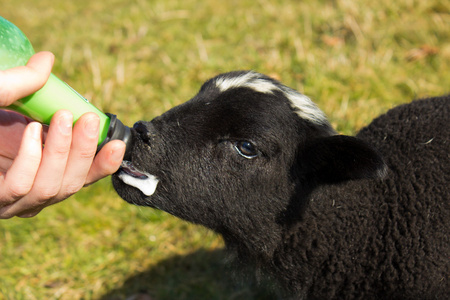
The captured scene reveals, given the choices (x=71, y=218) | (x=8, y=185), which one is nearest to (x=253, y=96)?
(x=8, y=185)

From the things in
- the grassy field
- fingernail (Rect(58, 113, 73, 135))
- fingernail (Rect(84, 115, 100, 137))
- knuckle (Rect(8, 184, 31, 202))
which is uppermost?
fingernail (Rect(58, 113, 73, 135))

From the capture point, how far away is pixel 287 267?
2.92 metres

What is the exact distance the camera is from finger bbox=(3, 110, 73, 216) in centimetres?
214

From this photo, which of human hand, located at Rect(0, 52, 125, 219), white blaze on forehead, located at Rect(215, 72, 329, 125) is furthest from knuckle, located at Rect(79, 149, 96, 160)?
white blaze on forehead, located at Rect(215, 72, 329, 125)

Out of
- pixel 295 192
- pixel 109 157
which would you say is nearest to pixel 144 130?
pixel 109 157

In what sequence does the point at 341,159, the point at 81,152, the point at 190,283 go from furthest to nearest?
the point at 190,283, the point at 341,159, the point at 81,152

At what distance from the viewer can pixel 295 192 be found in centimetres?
281

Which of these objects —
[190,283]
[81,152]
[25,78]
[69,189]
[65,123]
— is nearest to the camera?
[25,78]

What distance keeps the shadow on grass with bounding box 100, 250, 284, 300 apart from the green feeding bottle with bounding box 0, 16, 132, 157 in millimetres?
1743

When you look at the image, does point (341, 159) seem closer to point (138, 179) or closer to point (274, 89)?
point (274, 89)

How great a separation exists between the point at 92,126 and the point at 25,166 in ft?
1.17

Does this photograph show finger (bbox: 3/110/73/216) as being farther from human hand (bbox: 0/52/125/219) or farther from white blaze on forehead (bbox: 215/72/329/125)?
white blaze on forehead (bbox: 215/72/329/125)

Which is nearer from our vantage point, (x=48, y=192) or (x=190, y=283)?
(x=48, y=192)

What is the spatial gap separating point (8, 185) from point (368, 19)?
5.31 m
